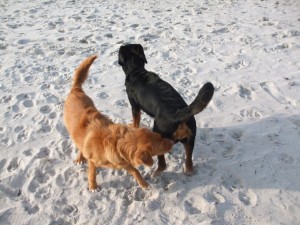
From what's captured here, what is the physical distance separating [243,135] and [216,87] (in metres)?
1.42

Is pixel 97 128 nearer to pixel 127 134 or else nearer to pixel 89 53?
pixel 127 134

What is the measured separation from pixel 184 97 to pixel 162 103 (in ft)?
6.03

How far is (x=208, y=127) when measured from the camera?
4.88 metres

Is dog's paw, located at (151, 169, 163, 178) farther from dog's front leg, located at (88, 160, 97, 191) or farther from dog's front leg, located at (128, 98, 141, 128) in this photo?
dog's front leg, located at (128, 98, 141, 128)

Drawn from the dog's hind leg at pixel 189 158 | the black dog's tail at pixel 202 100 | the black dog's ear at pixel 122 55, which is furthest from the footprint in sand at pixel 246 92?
the black dog's tail at pixel 202 100

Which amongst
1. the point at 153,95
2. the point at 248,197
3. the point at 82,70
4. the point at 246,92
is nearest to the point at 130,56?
the point at 82,70

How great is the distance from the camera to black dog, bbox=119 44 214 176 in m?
3.45

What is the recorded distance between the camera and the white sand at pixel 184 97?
3742mm

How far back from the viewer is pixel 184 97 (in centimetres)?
556

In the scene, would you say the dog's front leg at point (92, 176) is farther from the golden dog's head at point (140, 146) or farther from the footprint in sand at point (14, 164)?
the footprint in sand at point (14, 164)

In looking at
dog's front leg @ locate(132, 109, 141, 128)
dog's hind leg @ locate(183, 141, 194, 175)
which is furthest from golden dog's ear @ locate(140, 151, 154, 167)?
dog's front leg @ locate(132, 109, 141, 128)

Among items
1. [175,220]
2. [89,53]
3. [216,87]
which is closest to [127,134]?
[175,220]

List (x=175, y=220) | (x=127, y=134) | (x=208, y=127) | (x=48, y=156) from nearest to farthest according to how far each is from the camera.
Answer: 1. (x=127, y=134)
2. (x=175, y=220)
3. (x=48, y=156)
4. (x=208, y=127)

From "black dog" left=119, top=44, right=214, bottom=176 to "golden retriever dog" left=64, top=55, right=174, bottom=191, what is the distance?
257 millimetres
